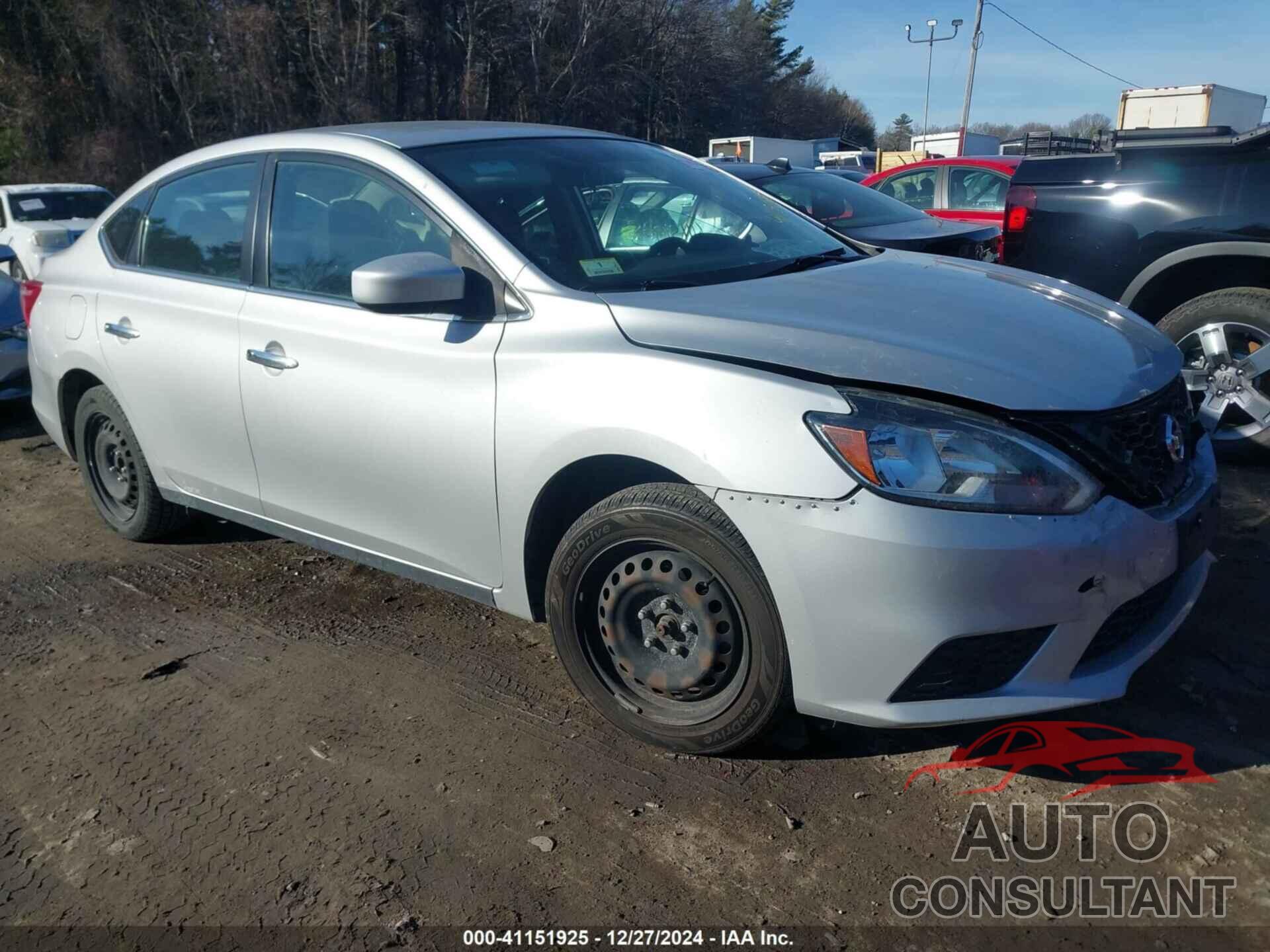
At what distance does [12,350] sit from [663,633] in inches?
251

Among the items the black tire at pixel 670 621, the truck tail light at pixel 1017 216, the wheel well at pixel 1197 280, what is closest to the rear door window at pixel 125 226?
the black tire at pixel 670 621

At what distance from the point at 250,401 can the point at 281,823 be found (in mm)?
1574

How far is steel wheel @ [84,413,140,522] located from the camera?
4512 millimetres

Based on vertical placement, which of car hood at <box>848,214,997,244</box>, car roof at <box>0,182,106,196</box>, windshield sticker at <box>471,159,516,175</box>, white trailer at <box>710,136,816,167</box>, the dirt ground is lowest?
the dirt ground

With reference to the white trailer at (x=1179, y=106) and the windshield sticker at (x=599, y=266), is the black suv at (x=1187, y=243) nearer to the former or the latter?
the windshield sticker at (x=599, y=266)

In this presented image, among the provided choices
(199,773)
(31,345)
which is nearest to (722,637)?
(199,773)

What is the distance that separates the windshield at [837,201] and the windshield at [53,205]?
9868 millimetres

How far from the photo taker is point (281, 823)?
2684mm

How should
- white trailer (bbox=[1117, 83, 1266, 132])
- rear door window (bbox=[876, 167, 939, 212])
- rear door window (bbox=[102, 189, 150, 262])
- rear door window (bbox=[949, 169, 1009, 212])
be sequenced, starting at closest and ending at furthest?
1. rear door window (bbox=[102, 189, 150, 262])
2. rear door window (bbox=[949, 169, 1009, 212])
3. rear door window (bbox=[876, 167, 939, 212])
4. white trailer (bbox=[1117, 83, 1266, 132])

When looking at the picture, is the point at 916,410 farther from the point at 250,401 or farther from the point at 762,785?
the point at 250,401

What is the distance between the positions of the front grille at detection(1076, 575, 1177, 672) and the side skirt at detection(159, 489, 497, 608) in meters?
1.71

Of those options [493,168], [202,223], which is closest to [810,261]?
[493,168]

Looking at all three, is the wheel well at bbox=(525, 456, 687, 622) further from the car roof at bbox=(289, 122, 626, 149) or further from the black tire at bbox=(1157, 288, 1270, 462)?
the black tire at bbox=(1157, 288, 1270, 462)

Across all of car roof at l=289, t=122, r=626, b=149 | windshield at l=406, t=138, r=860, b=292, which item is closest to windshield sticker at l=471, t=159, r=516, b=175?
windshield at l=406, t=138, r=860, b=292
